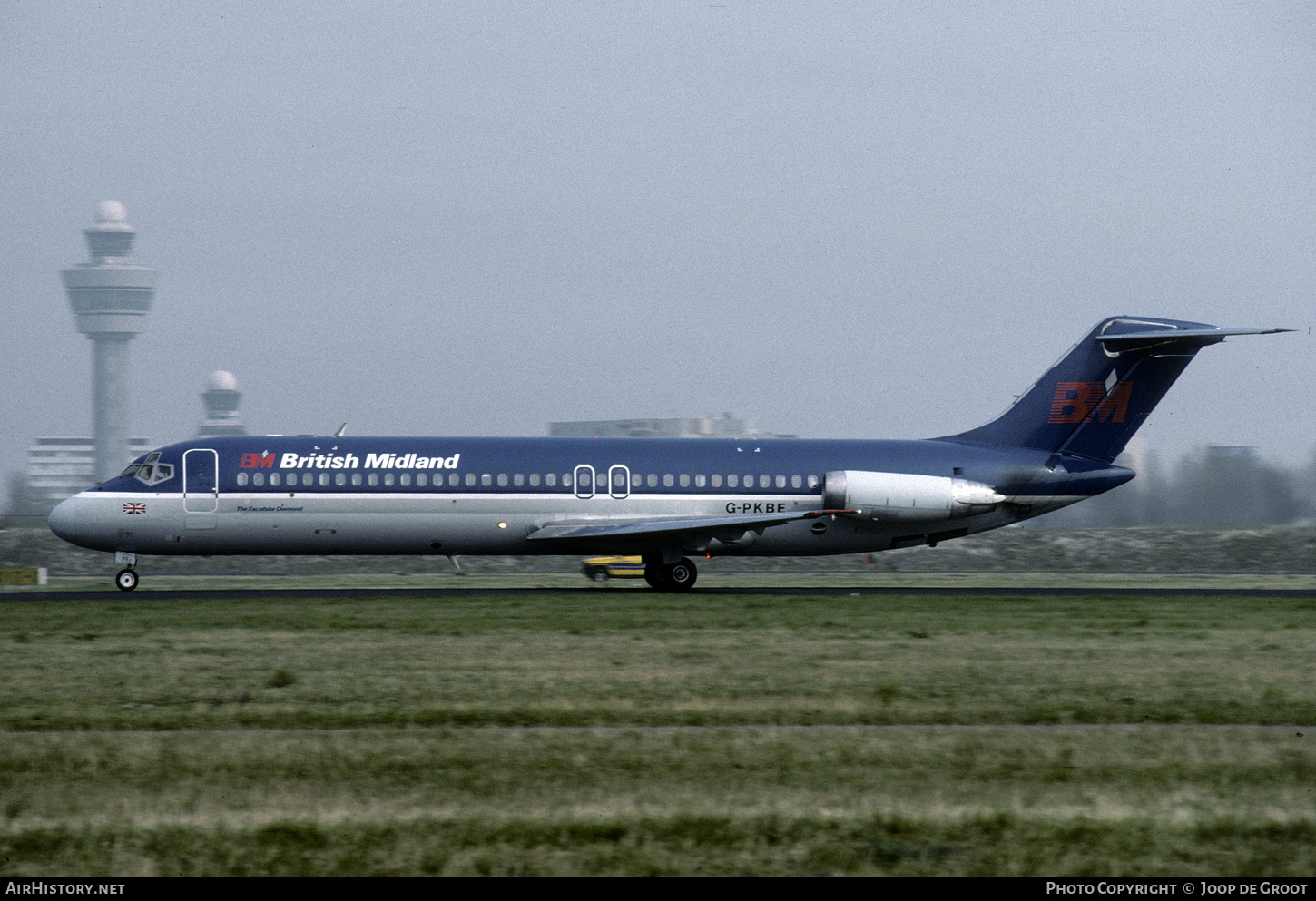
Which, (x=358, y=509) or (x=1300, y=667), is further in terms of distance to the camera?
(x=358, y=509)

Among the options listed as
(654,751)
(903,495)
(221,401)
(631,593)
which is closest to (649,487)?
(631,593)

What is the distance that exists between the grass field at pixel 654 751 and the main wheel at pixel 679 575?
1212 cm

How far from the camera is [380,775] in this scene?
34.5ft

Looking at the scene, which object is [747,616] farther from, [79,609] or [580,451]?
[79,609]

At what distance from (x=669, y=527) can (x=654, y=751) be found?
22035 mm

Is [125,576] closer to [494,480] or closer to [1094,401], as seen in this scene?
[494,480]

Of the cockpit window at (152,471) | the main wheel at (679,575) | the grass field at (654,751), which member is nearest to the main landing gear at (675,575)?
the main wheel at (679,575)

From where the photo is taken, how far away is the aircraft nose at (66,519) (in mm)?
33625

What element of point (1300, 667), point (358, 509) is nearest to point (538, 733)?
point (1300, 667)

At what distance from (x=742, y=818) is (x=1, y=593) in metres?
29.6

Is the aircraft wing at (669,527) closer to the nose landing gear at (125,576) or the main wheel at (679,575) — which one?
the main wheel at (679,575)

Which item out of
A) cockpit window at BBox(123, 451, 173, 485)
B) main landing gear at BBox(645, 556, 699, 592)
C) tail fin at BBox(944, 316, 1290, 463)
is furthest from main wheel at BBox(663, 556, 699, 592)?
cockpit window at BBox(123, 451, 173, 485)

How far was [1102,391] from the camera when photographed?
36.3 m

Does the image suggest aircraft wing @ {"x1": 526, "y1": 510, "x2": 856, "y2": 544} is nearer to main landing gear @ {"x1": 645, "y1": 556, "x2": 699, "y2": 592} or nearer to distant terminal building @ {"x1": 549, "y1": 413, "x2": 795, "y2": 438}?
main landing gear @ {"x1": 645, "y1": 556, "x2": 699, "y2": 592}
